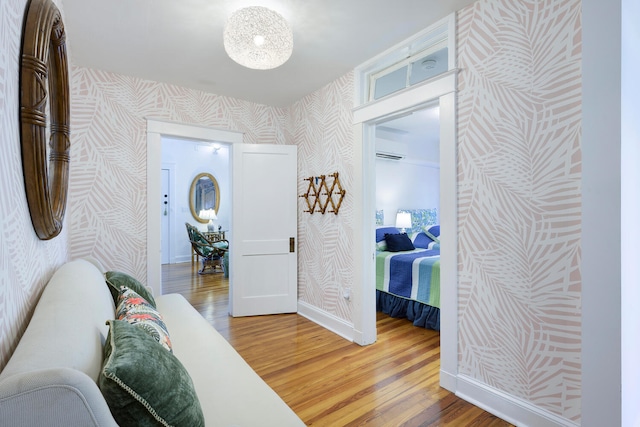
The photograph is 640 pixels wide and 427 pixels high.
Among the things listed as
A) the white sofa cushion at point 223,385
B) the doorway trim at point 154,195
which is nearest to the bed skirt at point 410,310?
the white sofa cushion at point 223,385

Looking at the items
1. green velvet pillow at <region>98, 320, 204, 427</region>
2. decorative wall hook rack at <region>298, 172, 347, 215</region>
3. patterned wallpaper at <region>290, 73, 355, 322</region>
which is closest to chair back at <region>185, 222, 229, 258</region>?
patterned wallpaper at <region>290, 73, 355, 322</region>

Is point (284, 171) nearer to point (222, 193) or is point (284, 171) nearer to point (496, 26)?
point (496, 26)

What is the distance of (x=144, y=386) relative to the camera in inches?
32.2

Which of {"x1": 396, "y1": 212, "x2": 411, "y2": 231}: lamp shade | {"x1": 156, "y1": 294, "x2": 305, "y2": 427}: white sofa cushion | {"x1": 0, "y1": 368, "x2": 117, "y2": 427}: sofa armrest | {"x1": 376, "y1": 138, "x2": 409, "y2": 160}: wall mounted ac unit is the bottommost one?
{"x1": 156, "y1": 294, "x2": 305, "y2": 427}: white sofa cushion

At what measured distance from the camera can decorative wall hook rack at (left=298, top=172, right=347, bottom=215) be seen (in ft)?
10.6

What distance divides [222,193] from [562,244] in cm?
780

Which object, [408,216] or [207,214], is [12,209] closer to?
[408,216]

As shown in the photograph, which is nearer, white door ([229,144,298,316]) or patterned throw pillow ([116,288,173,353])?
patterned throw pillow ([116,288,173,353])

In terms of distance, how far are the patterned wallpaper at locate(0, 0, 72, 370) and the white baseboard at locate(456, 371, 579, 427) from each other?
236 cm

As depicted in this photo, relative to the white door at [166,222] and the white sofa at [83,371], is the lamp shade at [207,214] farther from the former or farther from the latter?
the white sofa at [83,371]

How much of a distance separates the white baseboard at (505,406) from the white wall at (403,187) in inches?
147

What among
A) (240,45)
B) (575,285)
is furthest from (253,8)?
(575,285)

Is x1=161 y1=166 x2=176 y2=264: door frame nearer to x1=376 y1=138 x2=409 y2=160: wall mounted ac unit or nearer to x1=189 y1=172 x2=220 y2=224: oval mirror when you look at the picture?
x1=189 y1=172 x2=220 y2=224: oval mirror

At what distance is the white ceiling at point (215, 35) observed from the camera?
207cm
